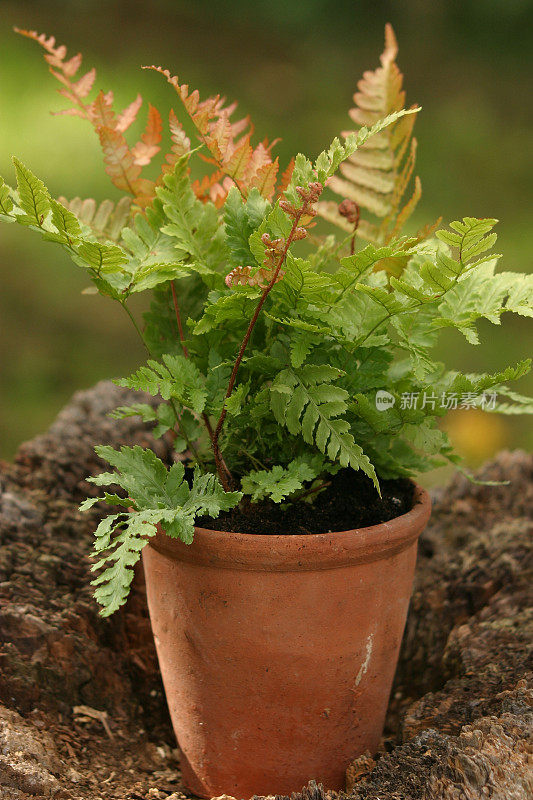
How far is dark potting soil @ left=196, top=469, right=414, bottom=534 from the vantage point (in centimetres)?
107

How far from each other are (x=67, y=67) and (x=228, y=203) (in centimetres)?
32

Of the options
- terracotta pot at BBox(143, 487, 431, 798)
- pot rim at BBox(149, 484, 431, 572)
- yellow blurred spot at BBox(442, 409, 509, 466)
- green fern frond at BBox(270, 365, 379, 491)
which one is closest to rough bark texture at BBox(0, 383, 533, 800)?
terracotta pot at BBox(143, 487, 431, 798)

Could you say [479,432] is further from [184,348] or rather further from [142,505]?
[142,505]

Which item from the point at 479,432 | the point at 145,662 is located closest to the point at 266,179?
the point at 145,662

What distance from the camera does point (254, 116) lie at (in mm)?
3086

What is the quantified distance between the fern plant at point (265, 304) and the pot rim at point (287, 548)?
0.18ft

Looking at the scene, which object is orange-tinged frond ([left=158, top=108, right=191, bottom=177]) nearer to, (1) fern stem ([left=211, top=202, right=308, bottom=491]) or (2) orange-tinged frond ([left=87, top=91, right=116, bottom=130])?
(2) orange-tinged frond ([left=87, top=91, right=116, bottom=130])

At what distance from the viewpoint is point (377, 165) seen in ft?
4.00

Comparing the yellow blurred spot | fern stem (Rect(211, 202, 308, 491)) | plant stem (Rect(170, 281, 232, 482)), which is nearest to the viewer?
fern stem (Rect(211, 202, 308, 491))

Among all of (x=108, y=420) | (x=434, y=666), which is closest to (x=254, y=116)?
(x=108, y=420)

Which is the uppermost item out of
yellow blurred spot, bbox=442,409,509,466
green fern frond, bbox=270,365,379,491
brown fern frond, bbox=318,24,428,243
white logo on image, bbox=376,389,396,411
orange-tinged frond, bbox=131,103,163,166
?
yellow blurred spot, bbox=442,409,509,466

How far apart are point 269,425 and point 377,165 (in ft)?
1.49

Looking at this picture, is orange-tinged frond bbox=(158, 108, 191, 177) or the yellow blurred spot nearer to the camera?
orange-tinged frond bbox=(158, 108, 191, 177)

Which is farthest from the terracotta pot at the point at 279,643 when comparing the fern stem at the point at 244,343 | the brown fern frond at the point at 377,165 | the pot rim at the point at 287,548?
the brown fern frond at the point at 377,165
